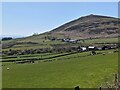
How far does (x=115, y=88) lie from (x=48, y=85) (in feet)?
42.8

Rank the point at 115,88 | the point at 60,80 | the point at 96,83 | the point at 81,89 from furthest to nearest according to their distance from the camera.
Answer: the point at 60,80 → the point at 96,83 → the point at 81,89 → the point at 115,88

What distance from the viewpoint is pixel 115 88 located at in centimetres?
3309

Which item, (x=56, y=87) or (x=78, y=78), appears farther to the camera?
(x=78, y=78)

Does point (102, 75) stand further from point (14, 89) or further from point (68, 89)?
point (14, 89)

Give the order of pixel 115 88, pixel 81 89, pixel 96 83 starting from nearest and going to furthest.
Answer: pixel 115 88
pixel 81 89
pixel 96 83

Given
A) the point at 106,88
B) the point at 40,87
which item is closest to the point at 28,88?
the point at 40,87

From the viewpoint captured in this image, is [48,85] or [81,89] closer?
[81,89]

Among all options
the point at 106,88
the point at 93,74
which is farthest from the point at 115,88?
the point at 93,74

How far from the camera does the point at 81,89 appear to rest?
1487 inches

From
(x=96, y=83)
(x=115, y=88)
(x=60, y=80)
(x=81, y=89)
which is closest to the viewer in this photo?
(x=115, y=88)

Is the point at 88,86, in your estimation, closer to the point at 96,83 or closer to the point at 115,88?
the point at 96,83

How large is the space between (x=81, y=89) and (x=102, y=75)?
11.1 meters

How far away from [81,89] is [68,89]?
1979mm

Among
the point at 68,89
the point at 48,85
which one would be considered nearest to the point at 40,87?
the point at 48,85
